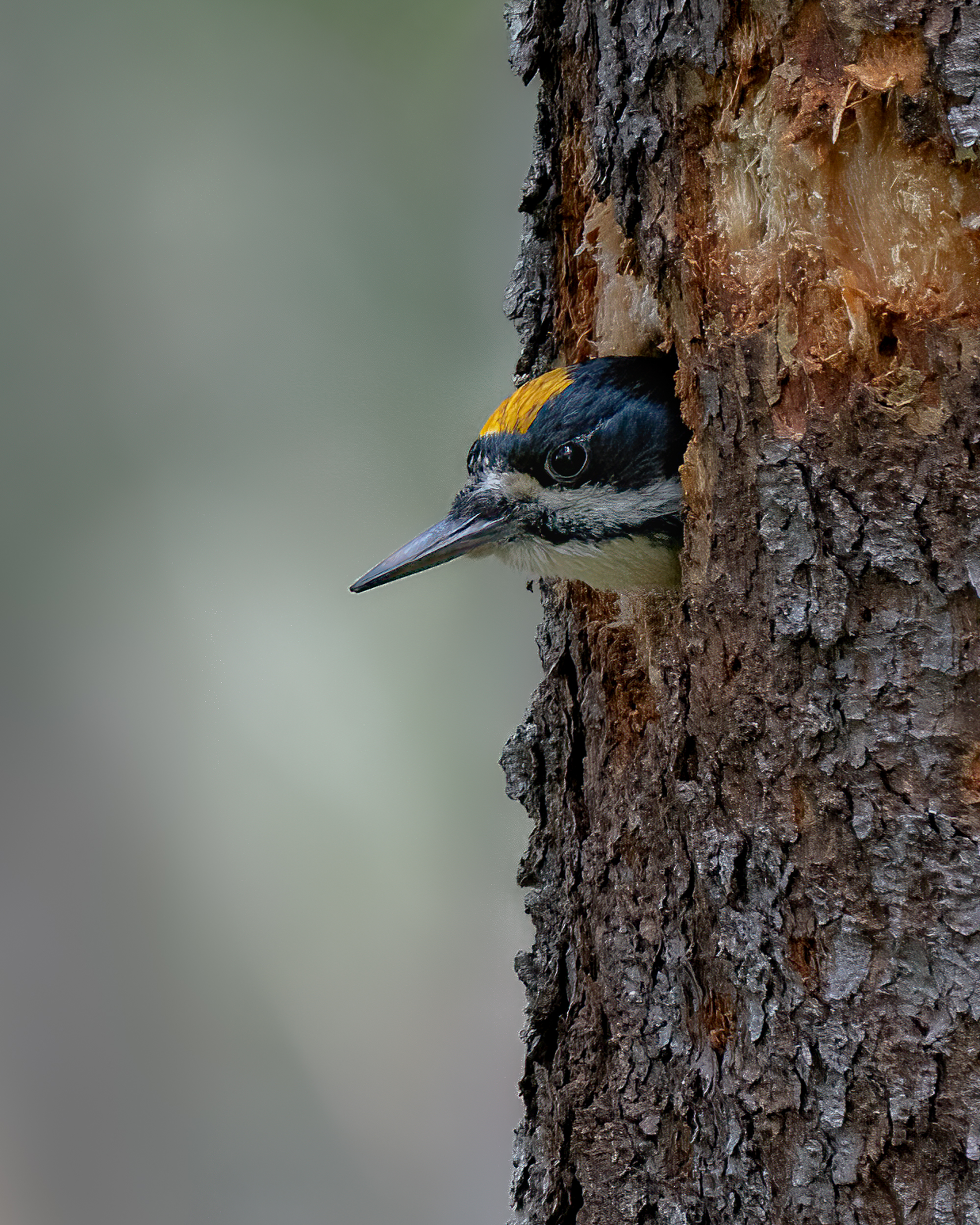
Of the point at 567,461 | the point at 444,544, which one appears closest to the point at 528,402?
the point at 567,461

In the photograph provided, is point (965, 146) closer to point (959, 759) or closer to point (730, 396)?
point (730, 396)

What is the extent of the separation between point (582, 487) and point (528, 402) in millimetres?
125

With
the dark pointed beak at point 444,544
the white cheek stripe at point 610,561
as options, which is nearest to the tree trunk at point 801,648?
the white cheek stripe at point 610,561

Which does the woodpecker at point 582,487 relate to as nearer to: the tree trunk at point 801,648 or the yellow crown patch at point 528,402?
the yellow crown patch at point 528,402

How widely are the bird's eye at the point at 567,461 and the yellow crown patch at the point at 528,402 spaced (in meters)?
0.05

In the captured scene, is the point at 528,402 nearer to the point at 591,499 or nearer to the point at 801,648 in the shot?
the point at 591,499

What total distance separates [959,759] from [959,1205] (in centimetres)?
38

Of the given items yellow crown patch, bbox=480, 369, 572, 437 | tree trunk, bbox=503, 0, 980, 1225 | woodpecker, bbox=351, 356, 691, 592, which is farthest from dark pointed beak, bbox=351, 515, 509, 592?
tree trunk, bbox=503, 0, 980, 1225

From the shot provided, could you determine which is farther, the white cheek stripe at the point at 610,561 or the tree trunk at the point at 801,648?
the white cheek stripe at the point at 610,561

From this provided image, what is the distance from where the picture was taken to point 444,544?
52.3 inches

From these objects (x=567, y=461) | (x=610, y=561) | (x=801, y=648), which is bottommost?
(x=801, y=648)

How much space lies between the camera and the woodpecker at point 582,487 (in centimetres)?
128

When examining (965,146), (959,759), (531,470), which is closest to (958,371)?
(965,146)

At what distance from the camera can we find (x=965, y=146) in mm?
884
